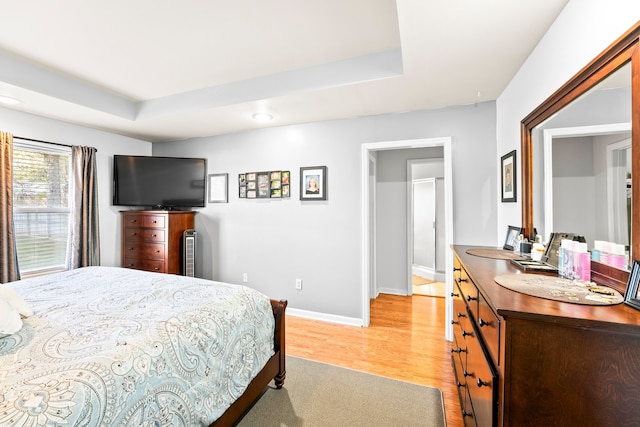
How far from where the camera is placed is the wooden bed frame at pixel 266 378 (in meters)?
1.55

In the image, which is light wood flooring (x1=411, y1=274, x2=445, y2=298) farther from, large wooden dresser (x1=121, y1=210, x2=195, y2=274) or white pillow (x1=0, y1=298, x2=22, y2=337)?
white pillow (x1=0, y1=298, x2=22, y2=337)

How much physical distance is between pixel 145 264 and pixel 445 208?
12.3 ft

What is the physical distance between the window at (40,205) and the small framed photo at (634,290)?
470 centimetres

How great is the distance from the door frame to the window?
357 centimetres

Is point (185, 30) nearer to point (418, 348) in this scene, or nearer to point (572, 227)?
point (572, 227)

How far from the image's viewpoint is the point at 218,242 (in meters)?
3.97

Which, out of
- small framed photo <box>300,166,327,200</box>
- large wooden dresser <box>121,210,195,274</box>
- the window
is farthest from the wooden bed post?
the window

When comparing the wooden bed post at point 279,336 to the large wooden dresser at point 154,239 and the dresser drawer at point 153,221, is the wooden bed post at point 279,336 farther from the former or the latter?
the dresser drawer at point 153,221

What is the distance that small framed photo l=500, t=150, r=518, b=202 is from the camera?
2.19 metres

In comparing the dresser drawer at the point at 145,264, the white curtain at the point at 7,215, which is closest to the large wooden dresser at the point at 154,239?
the dresser drawer at the point at 145,264

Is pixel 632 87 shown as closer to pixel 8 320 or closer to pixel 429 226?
pixel 8 320

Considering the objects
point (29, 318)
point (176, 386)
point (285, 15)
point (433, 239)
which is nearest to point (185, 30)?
point (285, 15)

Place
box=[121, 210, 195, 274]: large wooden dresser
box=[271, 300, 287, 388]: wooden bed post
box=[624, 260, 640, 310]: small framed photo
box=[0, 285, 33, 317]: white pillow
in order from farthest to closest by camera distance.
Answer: box=[121, 210, 195, 274]: large wooden dresser, box=[271, 300, 287, 388]: wooden bed post, box=[0, 285, 33, 317]: white pillow, box=[624, 260, 640, 310]: small framed photo

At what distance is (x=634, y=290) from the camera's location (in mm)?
881
